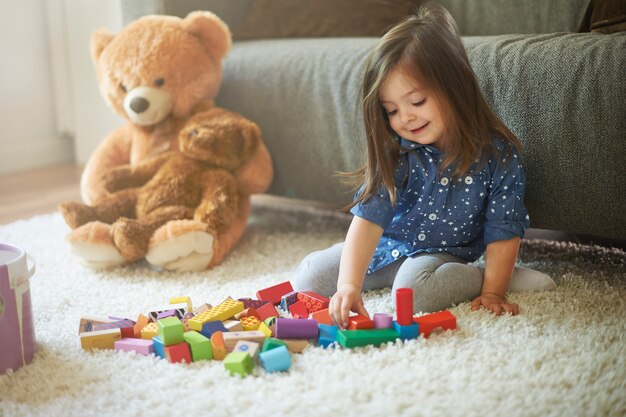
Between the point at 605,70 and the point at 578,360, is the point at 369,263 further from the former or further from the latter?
the point at 605,70

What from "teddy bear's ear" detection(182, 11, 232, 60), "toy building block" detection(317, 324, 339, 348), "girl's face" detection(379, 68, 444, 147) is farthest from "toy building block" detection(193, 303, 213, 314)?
"teddy bear's ear" detection(182, 11, 232, 60)

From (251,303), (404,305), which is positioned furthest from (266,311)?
(404,305)

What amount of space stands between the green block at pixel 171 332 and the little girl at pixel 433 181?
0.76 ft

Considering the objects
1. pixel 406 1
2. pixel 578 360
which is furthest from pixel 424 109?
pixel 406 1

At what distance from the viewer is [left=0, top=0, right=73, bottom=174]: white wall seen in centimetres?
239

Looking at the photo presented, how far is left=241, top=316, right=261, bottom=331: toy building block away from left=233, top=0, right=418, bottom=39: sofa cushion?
2.93 ft

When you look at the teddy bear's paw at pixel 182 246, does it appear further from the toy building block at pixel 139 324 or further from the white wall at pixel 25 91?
the white wall at pixel 25 91

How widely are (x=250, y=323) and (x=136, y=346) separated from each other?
6.9 inches

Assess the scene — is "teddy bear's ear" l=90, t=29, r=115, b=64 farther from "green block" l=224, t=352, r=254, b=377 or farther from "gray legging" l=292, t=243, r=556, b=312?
"green block" l=224, t=352, r=254, b=377

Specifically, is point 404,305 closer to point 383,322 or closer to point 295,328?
point 383,322

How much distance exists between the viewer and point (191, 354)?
1075 mm

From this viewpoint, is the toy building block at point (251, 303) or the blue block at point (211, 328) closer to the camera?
the blue block at point (211, 328)

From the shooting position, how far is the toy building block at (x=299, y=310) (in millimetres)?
1226

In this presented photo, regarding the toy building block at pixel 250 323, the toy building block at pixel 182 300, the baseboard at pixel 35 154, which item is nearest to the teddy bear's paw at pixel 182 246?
the toy building block at pixel 182 300
